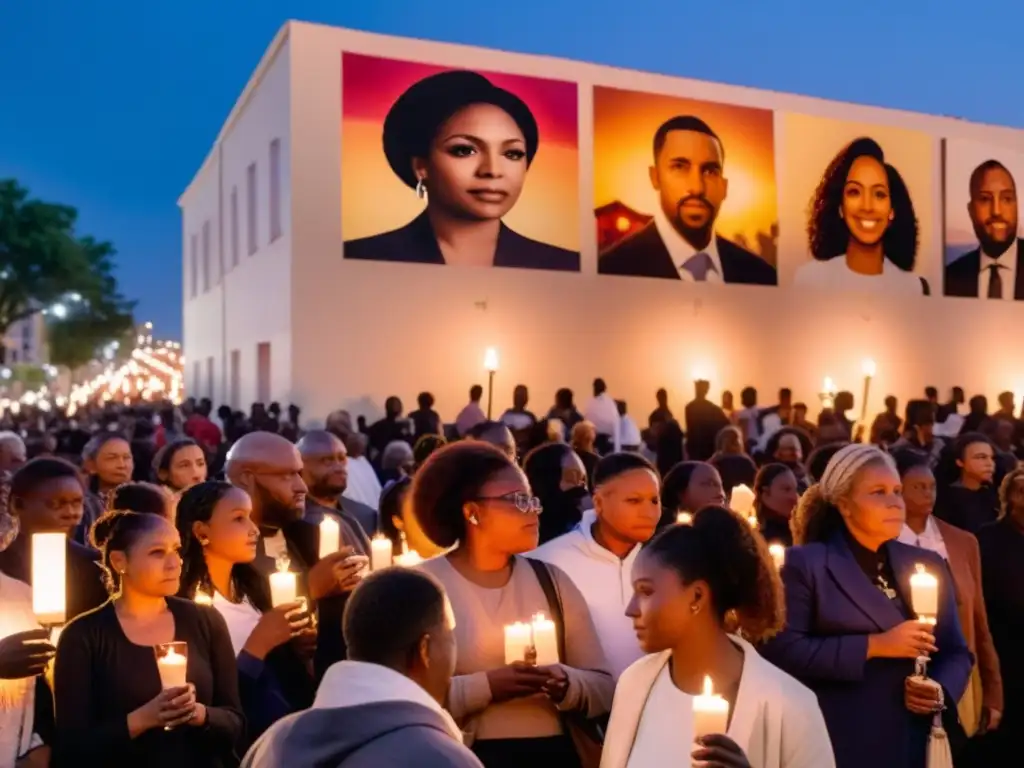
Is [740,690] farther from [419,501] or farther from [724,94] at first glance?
[724,94]

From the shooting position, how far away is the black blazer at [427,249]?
742 inches

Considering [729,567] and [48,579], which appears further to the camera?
[48,579]

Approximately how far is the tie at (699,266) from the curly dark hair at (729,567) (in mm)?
19699

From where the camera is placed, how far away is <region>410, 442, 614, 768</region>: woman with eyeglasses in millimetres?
3324

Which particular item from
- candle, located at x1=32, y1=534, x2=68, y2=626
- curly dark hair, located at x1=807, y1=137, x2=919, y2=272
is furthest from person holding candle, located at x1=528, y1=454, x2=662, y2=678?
curly dark hair, located at x1=807, y1=137, x2=919, y2=272

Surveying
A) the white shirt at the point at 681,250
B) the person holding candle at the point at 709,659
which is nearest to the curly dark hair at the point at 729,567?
the person holding candle at the point at 709,659

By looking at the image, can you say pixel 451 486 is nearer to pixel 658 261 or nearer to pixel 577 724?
pixel 577 724

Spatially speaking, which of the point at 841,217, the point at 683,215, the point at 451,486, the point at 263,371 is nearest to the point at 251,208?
the point at 263,371

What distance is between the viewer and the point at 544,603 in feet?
11.7

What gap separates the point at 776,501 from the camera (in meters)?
6.18

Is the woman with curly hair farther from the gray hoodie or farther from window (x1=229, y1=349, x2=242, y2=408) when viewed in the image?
the gray hoodie

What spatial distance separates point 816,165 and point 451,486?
21729 mm

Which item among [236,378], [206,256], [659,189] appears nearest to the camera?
[659,189]

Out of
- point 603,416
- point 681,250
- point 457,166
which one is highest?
point 457,166
